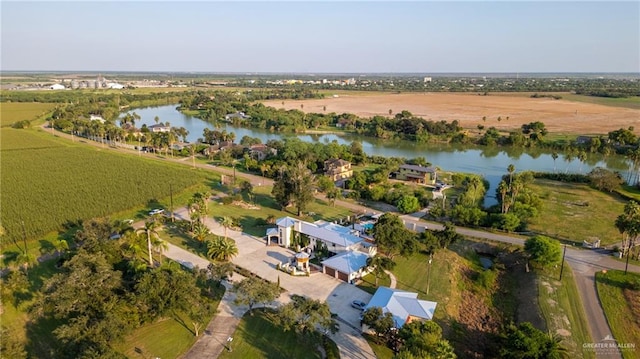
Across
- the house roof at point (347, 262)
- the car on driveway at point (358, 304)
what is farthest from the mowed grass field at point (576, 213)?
the car on driveway at point (358, 304)

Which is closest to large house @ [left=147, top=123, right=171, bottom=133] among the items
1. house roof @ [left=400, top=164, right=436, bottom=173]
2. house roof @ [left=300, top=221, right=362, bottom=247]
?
house roof @ [left=400, top=164, right=436, bottom=173]

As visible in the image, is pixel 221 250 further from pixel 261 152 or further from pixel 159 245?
pixel 261 152

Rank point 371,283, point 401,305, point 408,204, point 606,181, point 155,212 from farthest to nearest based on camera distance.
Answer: point 606,181 → point 408,204 → point 155,212 → point 371,283 → point 401,305

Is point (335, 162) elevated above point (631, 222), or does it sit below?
below

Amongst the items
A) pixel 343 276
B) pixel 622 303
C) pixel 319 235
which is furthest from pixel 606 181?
pixel 343 276

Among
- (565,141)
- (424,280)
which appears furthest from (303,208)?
(565,141)

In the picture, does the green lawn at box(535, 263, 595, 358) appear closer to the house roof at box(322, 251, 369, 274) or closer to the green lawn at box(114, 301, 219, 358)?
the house roof at box(322, 251, 369, 274)
